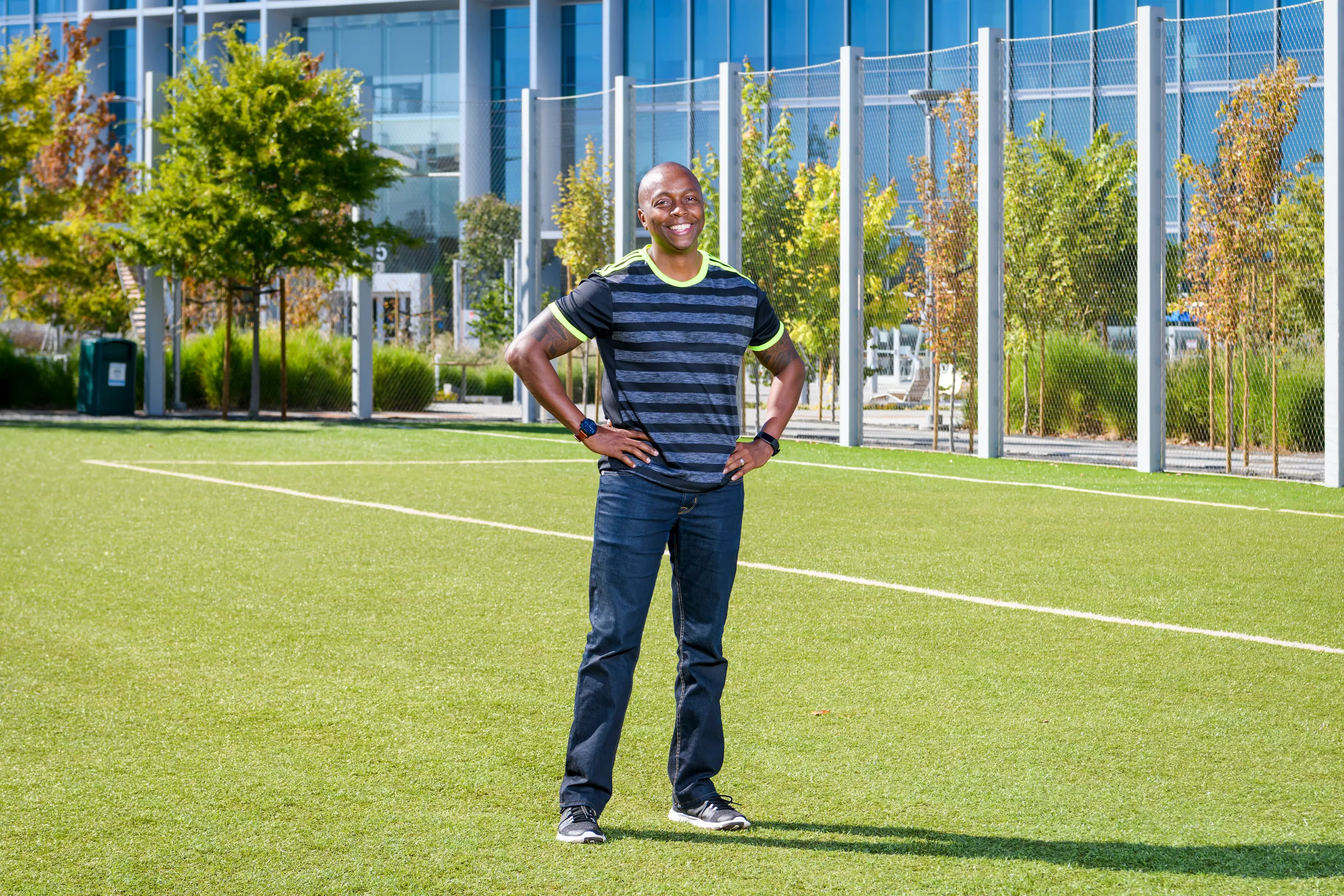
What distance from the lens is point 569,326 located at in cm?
454

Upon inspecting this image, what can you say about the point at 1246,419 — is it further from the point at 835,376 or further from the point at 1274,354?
the point at 835,376

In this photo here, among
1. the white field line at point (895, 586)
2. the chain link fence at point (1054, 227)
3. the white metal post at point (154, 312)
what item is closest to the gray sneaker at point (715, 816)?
the white field line at point (895, 586)

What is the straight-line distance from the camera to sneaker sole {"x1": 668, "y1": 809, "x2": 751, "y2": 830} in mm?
4621

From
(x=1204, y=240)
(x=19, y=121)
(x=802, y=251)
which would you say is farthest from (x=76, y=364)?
(x=1204, y=240)

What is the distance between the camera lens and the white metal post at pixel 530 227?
27.8 m

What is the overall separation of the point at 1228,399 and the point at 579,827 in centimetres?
1508

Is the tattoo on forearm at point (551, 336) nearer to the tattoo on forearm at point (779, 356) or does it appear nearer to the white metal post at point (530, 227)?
the tattoo on forearm at point (779, 356)

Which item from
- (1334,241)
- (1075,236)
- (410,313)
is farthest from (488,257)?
(1334,241)

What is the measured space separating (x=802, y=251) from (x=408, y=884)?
20.2 meters

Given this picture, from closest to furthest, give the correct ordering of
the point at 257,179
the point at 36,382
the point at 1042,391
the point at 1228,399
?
the point at 1228,399, the point at 1042,391, the point at 257,179, the point at 36,382

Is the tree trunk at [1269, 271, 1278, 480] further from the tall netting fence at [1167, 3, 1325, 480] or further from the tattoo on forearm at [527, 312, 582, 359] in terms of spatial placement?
the tattoo on forearm at [527, 312, 582, 359]

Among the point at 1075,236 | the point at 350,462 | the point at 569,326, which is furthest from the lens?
the point at 1075,236

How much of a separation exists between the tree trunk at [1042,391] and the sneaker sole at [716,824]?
53.9 feet

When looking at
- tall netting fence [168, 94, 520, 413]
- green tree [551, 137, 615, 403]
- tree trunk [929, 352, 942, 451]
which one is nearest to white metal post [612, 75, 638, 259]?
green tree [551, 137, 615, 403]
